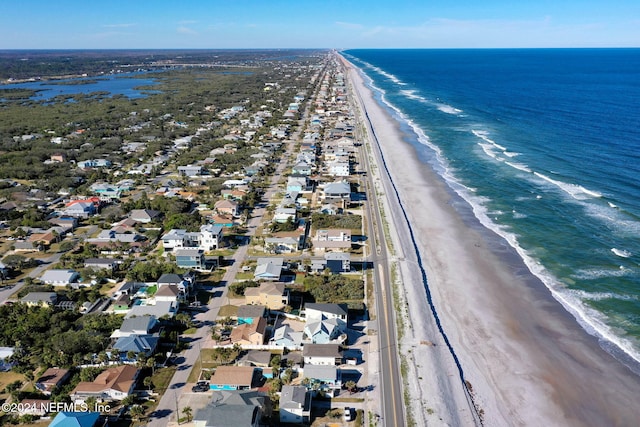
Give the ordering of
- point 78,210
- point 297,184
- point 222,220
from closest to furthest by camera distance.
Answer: point 222,220 < point 78,210 < point 297,184

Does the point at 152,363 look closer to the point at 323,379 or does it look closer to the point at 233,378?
the point at 233,378

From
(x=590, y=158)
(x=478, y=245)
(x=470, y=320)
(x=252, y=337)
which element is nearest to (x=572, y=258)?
(x=478, y=245)

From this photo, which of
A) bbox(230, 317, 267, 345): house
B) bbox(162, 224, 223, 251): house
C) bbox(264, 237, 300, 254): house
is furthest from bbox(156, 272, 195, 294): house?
bbox(264, 237, 300, 254): house

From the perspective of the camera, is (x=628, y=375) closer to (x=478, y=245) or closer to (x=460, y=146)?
(x=478, y=245)

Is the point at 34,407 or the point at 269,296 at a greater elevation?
the point at 269,296

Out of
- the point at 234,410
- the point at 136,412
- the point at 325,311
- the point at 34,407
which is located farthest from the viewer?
the point at 325,311

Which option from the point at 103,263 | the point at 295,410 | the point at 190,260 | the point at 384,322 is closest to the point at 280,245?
the point at 190,260

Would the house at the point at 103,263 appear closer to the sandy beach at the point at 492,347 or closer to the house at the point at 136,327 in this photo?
the house at the point at 136,327
